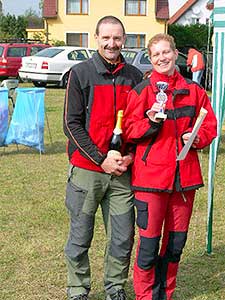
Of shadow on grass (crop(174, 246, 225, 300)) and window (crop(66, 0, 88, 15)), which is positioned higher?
window (crop(66, 0, 88, 15))

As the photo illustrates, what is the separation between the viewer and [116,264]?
13.4 feet

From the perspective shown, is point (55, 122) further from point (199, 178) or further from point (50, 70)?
point (199, 178)

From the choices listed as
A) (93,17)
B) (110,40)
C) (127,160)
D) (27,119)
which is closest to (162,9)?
(93,17)

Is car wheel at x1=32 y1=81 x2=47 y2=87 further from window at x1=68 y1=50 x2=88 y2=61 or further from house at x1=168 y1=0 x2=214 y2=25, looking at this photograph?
house at x1=168 y1=0 x2=214 y2=25

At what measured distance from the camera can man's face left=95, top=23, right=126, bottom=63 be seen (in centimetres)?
375

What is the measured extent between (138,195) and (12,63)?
20.3 m

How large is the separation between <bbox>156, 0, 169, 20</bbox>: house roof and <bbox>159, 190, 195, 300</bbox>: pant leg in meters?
35.1

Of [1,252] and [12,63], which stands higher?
[12,63]

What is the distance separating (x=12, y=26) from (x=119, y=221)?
4483 centimetres

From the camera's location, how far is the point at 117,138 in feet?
12.4

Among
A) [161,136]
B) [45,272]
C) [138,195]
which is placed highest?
Result: [161,136]

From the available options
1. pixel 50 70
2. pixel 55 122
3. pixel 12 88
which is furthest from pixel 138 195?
pixel 50 70

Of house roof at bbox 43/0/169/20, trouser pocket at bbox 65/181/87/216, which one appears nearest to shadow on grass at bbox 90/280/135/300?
trouser pocket at bbox 65/181/87/216

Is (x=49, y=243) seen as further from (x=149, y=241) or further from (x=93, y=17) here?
(x=93, y=17)
